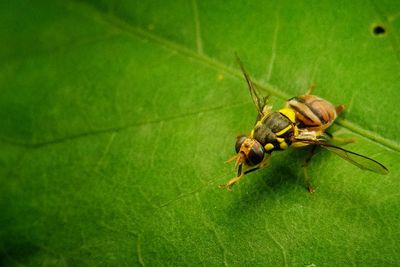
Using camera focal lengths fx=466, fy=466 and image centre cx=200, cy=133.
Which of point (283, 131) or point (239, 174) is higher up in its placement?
point (283, 131)

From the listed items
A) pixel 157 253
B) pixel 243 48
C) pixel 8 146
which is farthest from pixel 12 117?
pixel 243 48

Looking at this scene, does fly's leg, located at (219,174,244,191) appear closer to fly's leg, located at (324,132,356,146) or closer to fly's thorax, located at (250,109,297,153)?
fly's thorax, located at (250,109,297,153)

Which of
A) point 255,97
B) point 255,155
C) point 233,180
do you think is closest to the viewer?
point 255,155

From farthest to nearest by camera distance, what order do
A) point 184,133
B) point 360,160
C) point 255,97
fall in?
point 184,133, point 255,97, point 360,160

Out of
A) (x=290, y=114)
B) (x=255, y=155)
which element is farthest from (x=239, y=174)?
(x=290, y=114)

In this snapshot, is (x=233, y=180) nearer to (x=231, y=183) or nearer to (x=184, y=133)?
(x=231, y=183)

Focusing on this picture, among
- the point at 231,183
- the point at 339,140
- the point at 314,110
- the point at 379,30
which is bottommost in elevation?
the point at 231,183

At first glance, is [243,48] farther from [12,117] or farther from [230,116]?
[12,117]
